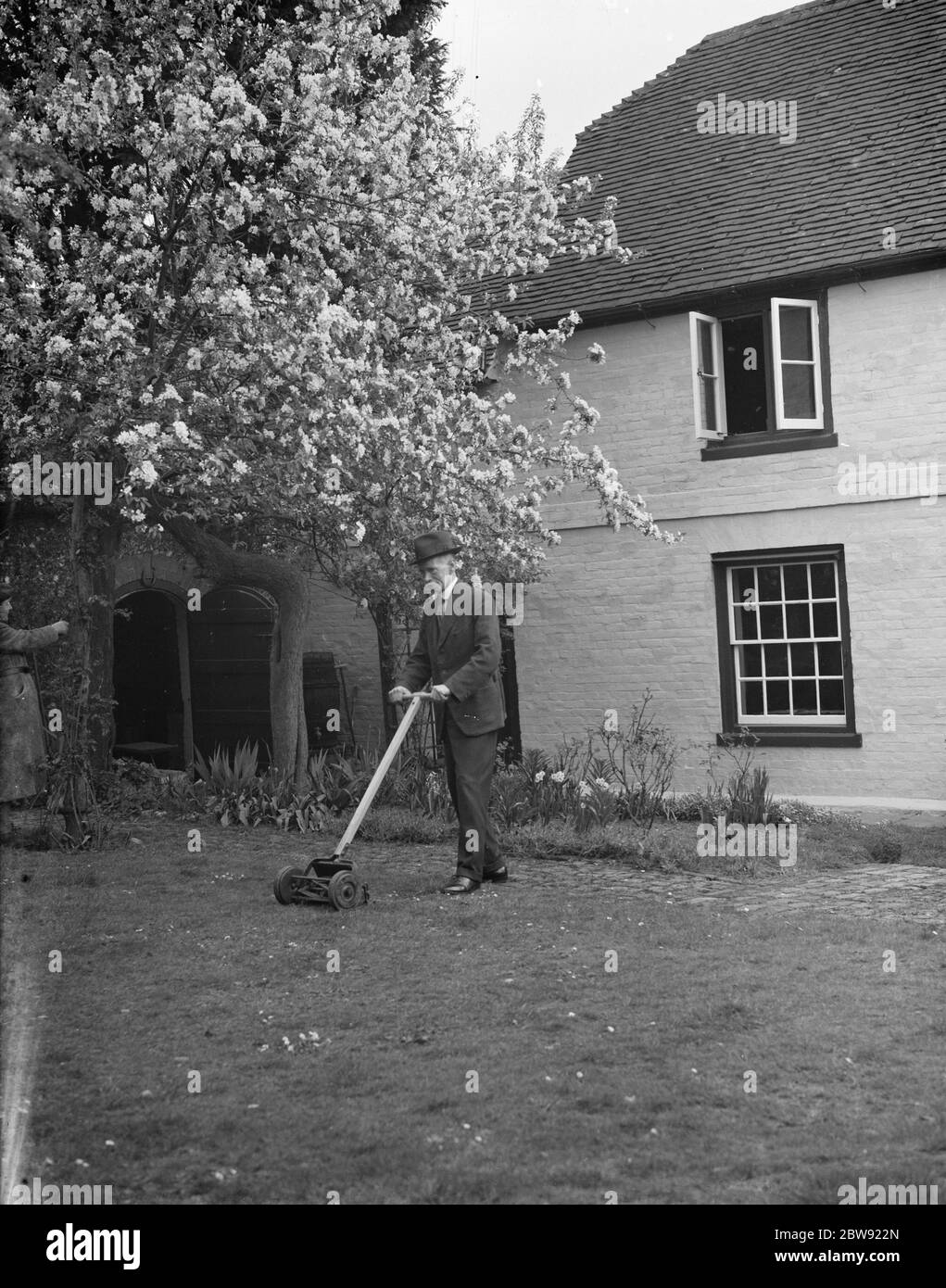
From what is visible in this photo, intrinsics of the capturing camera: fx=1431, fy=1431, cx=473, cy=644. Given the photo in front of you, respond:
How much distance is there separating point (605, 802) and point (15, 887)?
16.0ft

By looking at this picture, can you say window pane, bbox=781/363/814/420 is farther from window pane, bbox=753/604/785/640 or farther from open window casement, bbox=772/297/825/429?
window pane, bbox=753/604/785/640

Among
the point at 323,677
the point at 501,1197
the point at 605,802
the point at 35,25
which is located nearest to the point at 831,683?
the point at 605,802

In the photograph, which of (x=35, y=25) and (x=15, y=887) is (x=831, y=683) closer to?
(x=15, y=887)

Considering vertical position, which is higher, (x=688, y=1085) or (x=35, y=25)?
(x=35, y=25)

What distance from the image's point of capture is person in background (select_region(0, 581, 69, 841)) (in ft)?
36.7

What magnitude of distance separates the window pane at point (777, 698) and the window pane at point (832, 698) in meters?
0.40

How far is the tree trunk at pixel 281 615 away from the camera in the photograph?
43.7ft

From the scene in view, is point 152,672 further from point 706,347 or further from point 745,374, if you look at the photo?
point 745,374

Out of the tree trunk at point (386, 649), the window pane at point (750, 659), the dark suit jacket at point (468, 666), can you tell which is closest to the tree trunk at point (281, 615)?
the tree trunk at point (386, 649)

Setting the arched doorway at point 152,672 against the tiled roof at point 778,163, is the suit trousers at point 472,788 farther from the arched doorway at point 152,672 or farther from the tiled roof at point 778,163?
A: the arched doorway at point 152,672

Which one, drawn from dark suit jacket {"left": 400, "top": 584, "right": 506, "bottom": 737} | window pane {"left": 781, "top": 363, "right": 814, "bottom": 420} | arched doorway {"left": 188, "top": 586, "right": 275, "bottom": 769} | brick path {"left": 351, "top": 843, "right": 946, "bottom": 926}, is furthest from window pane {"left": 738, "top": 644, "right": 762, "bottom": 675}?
dark suit jacket {"left": 400, "top": 584, "right": 506, "bottom": 737}

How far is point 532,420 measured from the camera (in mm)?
16312

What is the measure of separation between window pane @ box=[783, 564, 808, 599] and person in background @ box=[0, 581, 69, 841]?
748 cm
